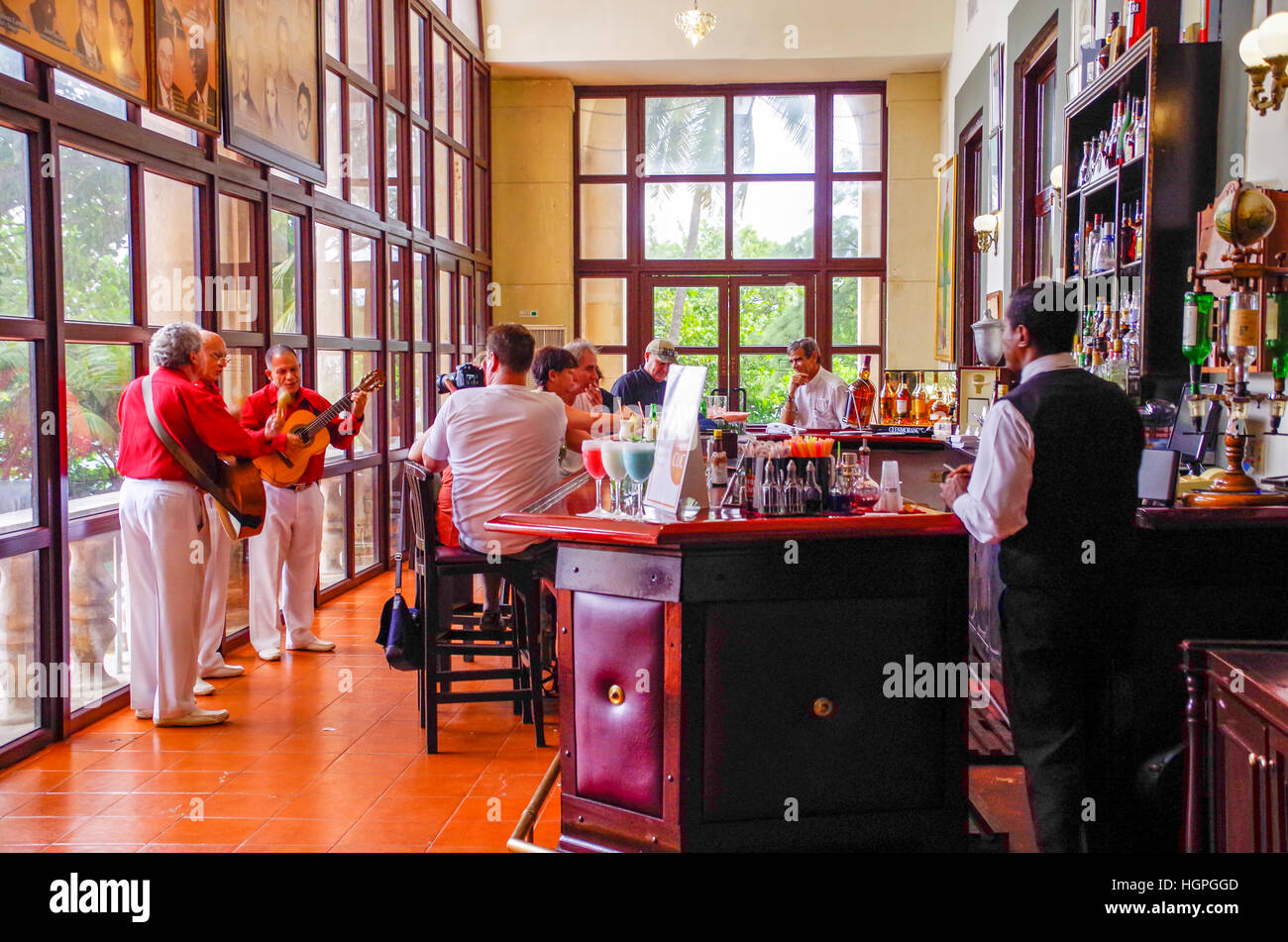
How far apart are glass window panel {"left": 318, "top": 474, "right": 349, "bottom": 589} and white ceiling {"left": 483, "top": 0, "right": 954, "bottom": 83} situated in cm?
562

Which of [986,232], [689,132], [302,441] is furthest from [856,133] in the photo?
[302,441]

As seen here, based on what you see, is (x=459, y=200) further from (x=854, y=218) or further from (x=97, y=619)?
(x=97, y=619)

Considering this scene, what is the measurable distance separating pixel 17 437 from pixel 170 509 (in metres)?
0.61

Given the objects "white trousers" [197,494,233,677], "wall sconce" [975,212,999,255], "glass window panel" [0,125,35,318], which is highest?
"wall sconce" [975,212,999,255]

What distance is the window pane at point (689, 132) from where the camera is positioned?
12.5 m

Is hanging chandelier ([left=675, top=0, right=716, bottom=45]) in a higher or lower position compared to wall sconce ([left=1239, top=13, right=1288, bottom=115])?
higher

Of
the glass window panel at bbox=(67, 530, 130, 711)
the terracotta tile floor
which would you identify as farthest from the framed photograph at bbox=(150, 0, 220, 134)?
the terracotta tile floor

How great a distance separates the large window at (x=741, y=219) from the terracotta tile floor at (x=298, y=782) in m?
7.60

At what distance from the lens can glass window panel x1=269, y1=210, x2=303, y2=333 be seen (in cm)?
697

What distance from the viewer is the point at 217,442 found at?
4926 mm

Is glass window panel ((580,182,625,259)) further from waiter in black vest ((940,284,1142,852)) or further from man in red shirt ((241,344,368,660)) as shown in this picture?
waiter in black vest ((940,284,1142,852))

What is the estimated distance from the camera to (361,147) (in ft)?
27.6
